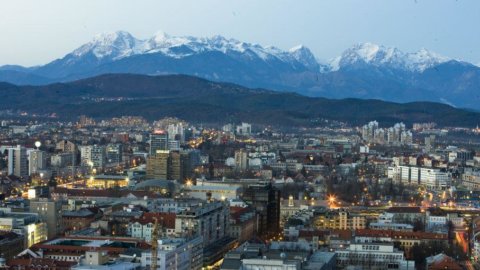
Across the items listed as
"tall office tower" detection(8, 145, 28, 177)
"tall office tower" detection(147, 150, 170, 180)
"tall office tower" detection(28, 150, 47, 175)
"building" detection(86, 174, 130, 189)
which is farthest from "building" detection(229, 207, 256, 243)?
"tall office tower" detection(28, 150, 47, 175)

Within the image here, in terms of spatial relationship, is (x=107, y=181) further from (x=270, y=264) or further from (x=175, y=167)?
(x=270, y=264)

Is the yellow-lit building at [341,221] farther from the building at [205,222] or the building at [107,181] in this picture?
the building at [107,181]

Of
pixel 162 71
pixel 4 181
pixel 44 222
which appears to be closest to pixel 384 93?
pixel 162 71

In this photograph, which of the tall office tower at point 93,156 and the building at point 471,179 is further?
the tall office tower at point 93,156

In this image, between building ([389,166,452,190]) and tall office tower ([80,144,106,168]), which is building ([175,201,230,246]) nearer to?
building ([389,166,452,190])

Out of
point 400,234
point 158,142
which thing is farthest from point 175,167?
point 400,234

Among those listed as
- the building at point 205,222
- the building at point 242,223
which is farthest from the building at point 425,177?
the building at point 205,222

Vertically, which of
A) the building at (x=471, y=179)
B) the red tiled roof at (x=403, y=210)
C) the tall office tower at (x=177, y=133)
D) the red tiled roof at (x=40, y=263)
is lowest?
the red tiled roof at (x=40, y=263)
